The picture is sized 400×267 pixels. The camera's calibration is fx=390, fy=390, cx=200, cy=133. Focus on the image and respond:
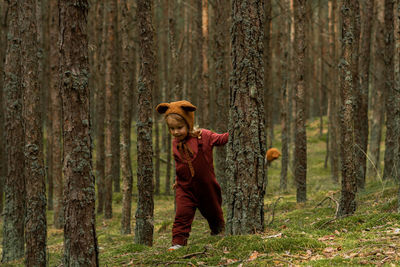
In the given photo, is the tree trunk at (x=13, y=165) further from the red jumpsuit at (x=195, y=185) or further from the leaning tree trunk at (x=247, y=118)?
the leaning tree trunk at (x=247, y=118)

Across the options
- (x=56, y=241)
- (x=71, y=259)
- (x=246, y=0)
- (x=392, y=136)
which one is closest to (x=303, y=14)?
(x=392, y=136)

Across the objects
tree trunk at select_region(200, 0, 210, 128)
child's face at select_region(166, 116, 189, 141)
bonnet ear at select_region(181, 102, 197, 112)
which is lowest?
child's face at select_region(166, 116, 189, 141)

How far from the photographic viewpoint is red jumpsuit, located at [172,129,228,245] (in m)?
5.34

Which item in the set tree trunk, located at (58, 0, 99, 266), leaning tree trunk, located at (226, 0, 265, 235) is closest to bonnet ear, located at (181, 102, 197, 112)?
leaning tree trunk, located at (226, 0, 265, 235)

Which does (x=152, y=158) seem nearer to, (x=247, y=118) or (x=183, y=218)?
(x=183, y=218)

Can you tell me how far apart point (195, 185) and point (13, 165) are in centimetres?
475

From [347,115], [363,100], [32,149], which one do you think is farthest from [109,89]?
[347,115]

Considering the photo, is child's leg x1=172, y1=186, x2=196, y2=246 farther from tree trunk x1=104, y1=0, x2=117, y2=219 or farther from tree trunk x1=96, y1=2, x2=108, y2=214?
tree trunk x1=96, y1=2, x2=108, y2=214

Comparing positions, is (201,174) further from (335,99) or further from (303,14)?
(335,99)

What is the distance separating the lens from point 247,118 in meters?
4.64

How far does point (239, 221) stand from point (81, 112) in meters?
2.27

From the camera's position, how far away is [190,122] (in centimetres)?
542

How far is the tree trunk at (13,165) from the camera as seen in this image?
820 centimetres

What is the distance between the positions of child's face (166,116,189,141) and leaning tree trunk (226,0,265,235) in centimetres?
90
